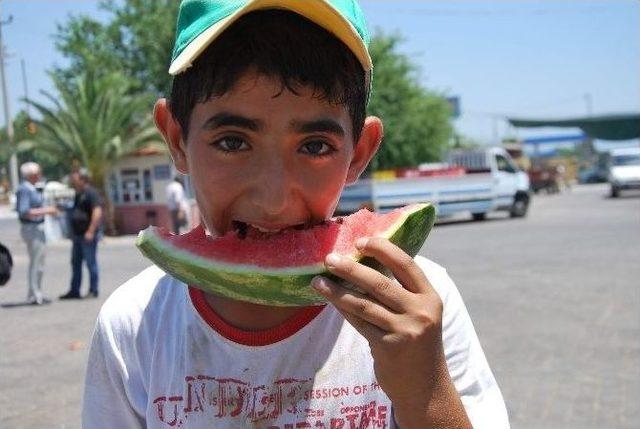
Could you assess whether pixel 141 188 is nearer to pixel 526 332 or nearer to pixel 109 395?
pixel 526 332

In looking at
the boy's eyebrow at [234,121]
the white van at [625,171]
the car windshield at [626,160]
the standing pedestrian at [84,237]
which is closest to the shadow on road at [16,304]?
the standing pedestrian at [84,237]

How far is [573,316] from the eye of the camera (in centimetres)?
792

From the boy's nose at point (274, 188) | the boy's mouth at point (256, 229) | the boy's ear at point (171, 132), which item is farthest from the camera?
the boy's ear at point (171, 132)

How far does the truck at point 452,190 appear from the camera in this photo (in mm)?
21844

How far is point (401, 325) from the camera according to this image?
4.19ft

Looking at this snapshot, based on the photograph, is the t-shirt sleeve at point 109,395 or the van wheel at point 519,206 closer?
the t-shirt sleeve at point 109,395

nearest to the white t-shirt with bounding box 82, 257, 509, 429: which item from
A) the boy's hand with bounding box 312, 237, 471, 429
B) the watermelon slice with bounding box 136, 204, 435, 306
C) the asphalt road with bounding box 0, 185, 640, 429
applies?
the watermelon slice with bounding box 136, 204, 435, 306

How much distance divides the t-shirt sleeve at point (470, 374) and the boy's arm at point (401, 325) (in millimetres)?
212

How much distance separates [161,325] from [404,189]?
20590 millimetres

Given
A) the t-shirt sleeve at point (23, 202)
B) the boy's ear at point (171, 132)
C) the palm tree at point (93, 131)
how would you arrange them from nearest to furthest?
the boy's ear at point (171, 132)
the t-shirt sleeve at point (23, 202)
the palm tree at point (93, 131)

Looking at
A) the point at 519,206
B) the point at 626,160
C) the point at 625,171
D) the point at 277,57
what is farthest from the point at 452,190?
the point at 277,57

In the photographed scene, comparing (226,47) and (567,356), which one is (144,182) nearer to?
(567,356)

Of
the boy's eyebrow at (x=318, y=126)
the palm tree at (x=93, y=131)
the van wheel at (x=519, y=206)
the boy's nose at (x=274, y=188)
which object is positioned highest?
the palm tree at (x=93, y=131)

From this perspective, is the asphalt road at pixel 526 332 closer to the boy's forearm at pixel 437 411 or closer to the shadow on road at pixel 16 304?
the shadow on road at pixel 16 304
